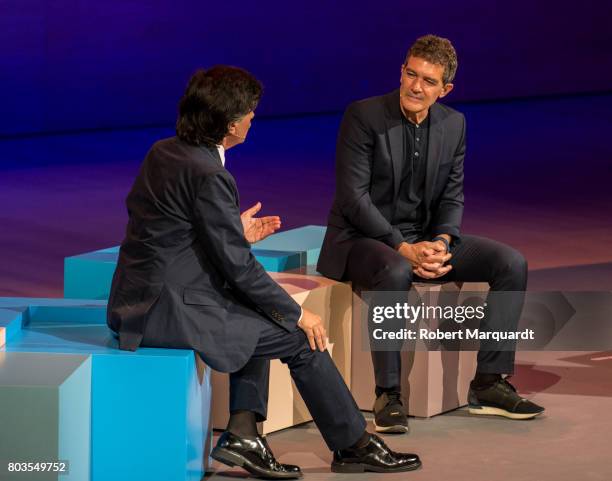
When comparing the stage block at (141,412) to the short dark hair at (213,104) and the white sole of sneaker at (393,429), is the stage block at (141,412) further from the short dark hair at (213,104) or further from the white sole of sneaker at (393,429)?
the white sole of sneaker at (393,429)

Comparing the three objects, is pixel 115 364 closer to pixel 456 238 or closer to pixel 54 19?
pixel 456 238

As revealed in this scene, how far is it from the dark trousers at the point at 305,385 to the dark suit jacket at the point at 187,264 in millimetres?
61

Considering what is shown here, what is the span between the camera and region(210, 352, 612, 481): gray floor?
3.69 meters

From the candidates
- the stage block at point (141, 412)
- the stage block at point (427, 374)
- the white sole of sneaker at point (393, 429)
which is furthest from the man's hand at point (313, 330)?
the stage block at point (427, 374)

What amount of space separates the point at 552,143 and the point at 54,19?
505cm

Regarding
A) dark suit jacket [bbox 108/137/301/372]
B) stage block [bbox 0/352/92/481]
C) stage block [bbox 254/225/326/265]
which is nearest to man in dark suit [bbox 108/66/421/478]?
dark suit jacket [bbox 108/137/301/372]

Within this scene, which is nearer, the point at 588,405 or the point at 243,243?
the point at 243,243

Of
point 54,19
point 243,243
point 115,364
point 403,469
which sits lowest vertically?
point 403,469

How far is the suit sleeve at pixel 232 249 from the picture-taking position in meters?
3.38

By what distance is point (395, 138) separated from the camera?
441 cm

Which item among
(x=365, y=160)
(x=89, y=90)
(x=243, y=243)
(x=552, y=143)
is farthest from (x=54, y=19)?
(x=243, y=243)

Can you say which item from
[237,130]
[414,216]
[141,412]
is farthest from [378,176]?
[141,412]

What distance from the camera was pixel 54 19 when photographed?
12305 millimetres

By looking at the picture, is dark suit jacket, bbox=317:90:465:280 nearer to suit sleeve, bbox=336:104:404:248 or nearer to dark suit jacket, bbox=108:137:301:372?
suit sleeve, bbox=336:104:404:248
